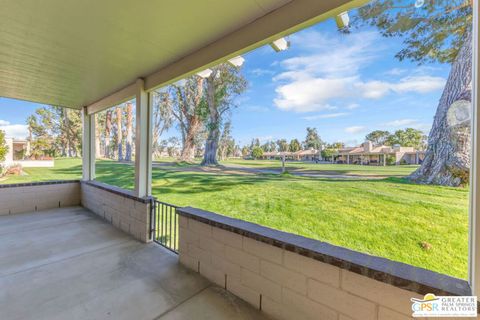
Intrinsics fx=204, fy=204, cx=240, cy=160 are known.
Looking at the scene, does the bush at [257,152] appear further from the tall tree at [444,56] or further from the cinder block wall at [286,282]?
the cinder block wall at [286,282]

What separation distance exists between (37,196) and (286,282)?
20.2 ft

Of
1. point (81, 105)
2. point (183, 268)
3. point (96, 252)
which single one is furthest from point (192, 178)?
point (183, 268)

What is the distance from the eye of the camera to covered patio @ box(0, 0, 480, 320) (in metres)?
1.37

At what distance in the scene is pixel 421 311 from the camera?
1.11 metres

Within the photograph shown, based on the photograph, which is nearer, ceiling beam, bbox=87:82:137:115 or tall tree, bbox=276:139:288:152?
ceiling beam, bbox=87:82:137:115

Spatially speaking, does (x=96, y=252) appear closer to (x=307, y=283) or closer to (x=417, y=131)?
(x=307, y=283)

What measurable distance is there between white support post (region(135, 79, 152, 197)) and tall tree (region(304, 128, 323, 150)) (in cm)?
423

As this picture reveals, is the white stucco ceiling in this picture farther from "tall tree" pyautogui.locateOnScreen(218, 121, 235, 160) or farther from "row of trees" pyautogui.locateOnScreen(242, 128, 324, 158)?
"tall tree" pyautogui.locateOnScreen(218, 121, 235, 160)

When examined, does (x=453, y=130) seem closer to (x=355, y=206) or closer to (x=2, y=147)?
(x=355, y=206)

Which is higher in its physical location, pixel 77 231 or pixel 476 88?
pixel 476 88

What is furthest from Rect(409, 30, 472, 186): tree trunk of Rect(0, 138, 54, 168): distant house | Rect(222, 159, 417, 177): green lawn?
Rect(0, 138, 54, 168): distant house

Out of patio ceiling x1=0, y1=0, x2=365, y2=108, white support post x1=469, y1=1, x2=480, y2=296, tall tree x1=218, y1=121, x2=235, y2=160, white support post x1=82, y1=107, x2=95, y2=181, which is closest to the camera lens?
white support post x1=469, y1=1, x2=480, y2=296

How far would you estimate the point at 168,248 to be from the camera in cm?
303

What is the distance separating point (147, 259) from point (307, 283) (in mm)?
2136
